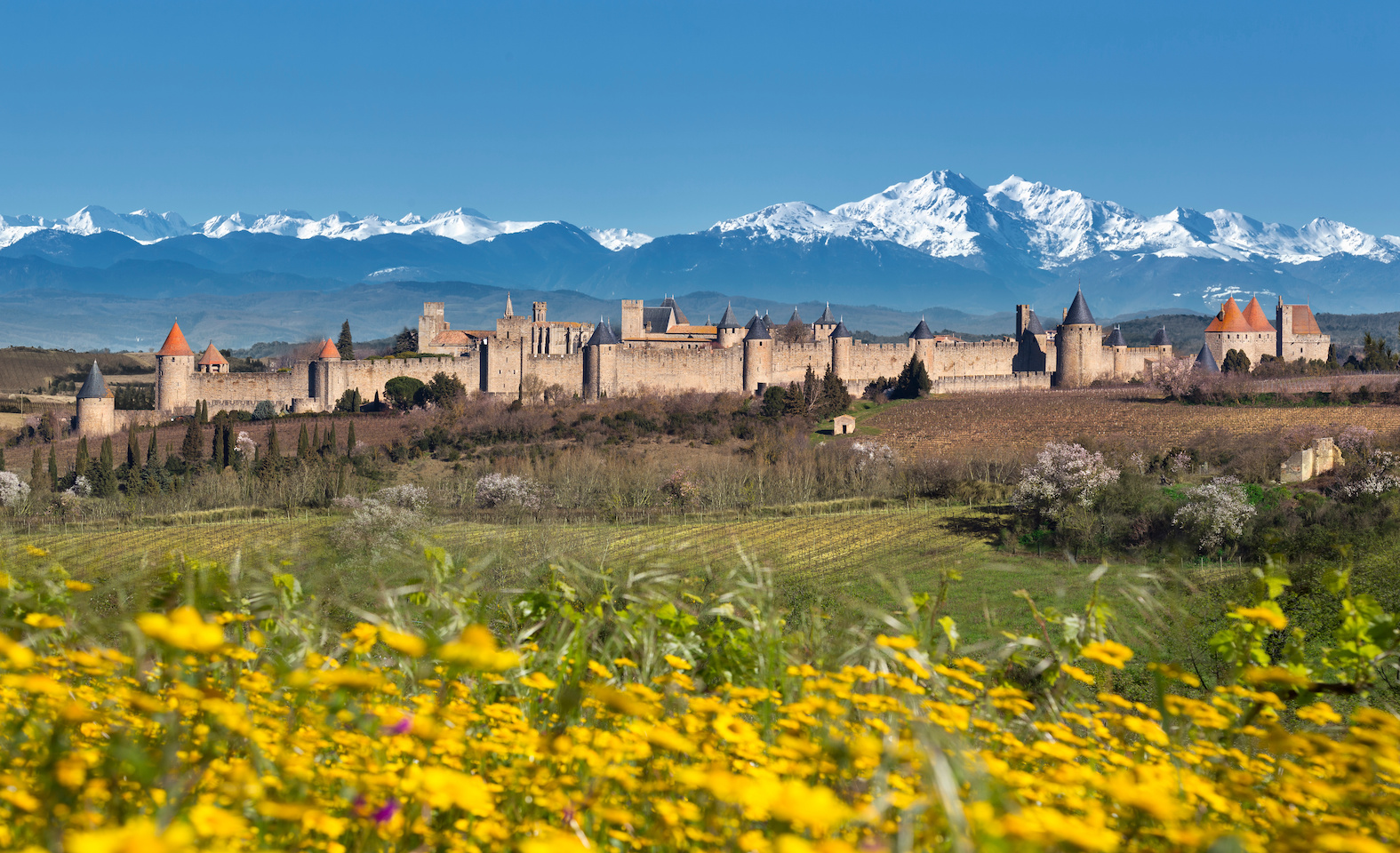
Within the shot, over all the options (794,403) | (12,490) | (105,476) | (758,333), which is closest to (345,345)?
(758,333)

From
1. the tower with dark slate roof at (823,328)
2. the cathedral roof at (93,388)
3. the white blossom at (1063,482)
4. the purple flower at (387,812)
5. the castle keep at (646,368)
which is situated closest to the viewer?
the purple flower at (387,812)

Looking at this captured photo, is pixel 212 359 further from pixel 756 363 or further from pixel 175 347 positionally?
pixel 756 363

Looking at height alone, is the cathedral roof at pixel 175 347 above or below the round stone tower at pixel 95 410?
above

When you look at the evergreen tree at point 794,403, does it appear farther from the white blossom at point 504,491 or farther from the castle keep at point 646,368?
the white blossom at point 504,491

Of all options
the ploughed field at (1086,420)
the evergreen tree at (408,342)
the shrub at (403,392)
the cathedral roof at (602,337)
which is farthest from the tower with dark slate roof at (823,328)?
the evergreen tree at (408,342)

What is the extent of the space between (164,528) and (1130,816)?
2644 cm

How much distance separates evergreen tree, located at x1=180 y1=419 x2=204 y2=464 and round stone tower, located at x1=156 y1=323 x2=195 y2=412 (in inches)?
443

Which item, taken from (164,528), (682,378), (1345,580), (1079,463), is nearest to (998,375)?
(682,378)

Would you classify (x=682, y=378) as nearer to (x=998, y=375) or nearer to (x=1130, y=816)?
(x=998, y=375)

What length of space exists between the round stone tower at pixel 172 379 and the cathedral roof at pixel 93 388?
3.10 m

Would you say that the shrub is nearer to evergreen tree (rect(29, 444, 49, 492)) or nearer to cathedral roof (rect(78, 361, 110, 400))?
cathedral roof (rect(78, 361, 110, 400))

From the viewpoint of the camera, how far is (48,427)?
152 ft

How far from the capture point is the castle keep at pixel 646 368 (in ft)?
168

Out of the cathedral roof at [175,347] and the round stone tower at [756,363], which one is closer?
the cathedral roof at [175,347]
